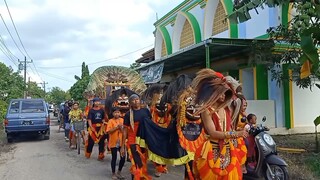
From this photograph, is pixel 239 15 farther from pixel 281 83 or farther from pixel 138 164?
pixel 281 83

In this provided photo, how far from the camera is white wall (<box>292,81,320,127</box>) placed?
1420cm

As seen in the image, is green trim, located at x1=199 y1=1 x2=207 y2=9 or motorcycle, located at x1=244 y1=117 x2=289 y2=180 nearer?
motorcycle, located at x1=244 y1=117 x2=289 y2=180

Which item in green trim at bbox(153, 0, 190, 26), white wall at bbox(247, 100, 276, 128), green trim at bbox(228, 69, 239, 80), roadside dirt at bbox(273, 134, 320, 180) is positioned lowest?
roadside dirt at bbox(273, 134, 320, 180)

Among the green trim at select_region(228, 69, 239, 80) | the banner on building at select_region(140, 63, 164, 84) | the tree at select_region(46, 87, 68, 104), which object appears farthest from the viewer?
the tree at select_region(46, 87, 68, 104)

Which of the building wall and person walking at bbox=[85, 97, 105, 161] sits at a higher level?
the building wall

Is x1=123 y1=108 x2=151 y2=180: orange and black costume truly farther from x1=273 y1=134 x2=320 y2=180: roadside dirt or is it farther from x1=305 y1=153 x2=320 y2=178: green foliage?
x1=305 y1=153 x2=320 y2=178: green foliage

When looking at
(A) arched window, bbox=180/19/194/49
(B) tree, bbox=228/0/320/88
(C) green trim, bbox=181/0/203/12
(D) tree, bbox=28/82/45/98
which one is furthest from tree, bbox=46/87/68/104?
(B) tree, bbox=228/0/320/88

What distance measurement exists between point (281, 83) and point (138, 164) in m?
8.77

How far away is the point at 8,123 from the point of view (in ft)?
48.0

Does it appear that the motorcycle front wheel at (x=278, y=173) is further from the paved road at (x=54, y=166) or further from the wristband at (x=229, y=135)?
the wristband at (x=229, y=135)

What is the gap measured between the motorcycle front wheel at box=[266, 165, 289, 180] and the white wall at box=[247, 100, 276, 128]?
6.95 meters

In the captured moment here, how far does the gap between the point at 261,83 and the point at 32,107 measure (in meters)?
9.26

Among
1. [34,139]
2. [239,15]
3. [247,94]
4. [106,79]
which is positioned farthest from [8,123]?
[239,15]

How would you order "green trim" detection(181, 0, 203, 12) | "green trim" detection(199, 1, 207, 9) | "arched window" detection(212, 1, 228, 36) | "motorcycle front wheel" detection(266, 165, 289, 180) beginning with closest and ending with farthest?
1. "motorcycle front wheel" detection(266, 165, 289, 180)
2. "arched window" detection(212, 1, 228, 36)
3. "green trim" detection(199, 1, 207, 9)
4. "green trim" detection(181, 0, 203, 12)
